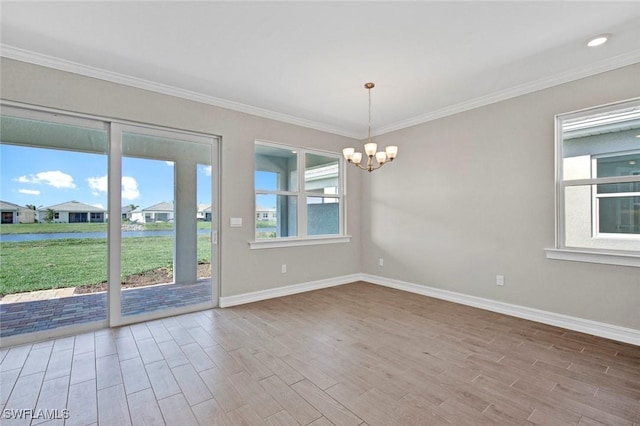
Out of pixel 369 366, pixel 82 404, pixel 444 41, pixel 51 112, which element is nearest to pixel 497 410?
Result: pixel 369 366

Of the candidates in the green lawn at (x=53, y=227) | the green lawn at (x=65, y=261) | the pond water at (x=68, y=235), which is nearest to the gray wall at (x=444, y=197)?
the pond water at (x=68, y=235)

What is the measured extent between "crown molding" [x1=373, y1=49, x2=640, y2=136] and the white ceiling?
0.01 metres

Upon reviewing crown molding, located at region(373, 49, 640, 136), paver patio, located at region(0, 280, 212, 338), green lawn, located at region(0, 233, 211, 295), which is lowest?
paver patio, located at region(0, 280, 212, 338)

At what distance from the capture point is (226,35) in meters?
2.58

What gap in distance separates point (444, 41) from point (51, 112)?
3925 mm

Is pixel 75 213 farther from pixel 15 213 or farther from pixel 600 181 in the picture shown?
pixel 600 181

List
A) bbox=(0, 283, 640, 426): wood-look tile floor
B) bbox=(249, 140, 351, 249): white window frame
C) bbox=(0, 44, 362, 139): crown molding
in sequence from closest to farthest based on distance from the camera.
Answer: bbox=(0, 283, 640, 426): wood-look tile floor
bbox=(0, 44, 362, 139): crown molding
bbox=(249, 140, 351, 249): white window frame

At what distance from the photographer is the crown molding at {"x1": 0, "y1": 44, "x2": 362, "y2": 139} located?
9.22 feet

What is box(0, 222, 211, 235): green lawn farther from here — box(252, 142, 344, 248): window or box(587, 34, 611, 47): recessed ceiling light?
box(587, 34, 611, 47): recessed ceiling light

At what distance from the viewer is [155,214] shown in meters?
3.71

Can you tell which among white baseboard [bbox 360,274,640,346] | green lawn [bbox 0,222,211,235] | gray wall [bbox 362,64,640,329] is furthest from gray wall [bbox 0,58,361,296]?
white baseboard [bbox 360,274,640,346]

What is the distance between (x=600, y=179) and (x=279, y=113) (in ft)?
13.2

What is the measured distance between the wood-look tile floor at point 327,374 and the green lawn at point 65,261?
2.01ft

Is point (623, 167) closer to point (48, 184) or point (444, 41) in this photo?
point (444, 41)
